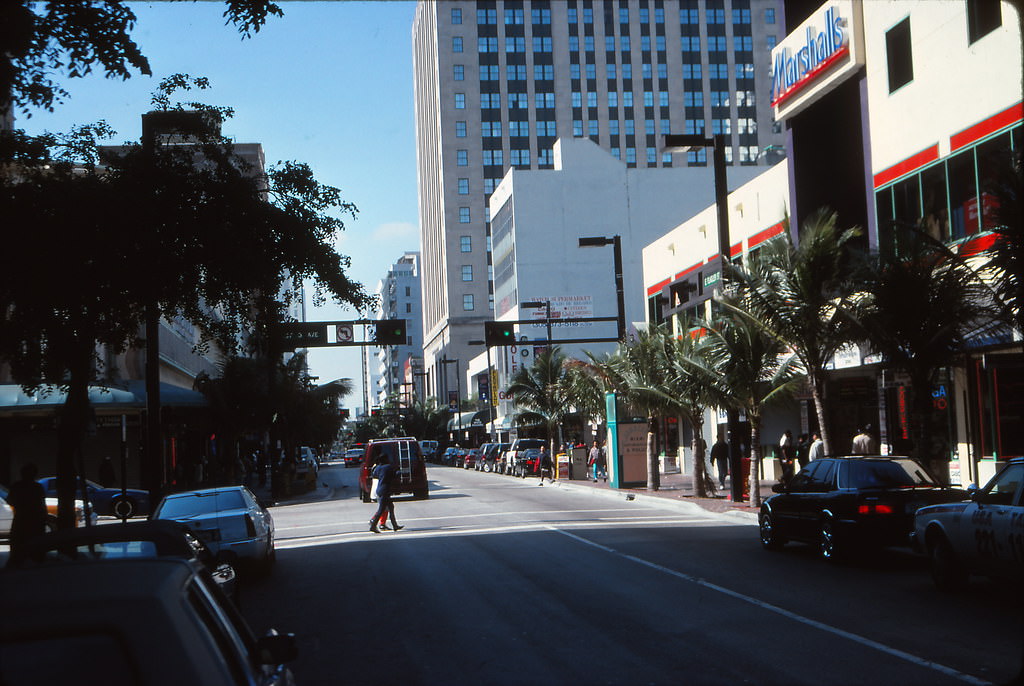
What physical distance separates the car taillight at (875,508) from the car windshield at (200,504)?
8982 mm

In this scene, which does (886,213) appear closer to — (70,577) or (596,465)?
(596,465)

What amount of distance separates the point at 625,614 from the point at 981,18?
56.0ft

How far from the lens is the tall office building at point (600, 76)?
4488 inches

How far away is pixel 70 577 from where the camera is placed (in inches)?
133

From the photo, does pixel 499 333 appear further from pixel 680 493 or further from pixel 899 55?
pixel 899 55

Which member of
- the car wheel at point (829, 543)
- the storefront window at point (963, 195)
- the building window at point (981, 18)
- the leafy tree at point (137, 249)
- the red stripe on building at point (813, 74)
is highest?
the red stripe on building at point (813, 74)

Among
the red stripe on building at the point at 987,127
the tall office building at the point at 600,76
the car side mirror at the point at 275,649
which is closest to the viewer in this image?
the car side mirror at the point at 275,649

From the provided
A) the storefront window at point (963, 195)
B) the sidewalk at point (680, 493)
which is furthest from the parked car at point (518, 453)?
the storefront window at point (963, 195)

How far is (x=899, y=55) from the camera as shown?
25.5 m

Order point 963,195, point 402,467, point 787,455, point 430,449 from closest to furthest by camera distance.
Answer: point 963,195, point 787,455, point 402,467, point 430,449

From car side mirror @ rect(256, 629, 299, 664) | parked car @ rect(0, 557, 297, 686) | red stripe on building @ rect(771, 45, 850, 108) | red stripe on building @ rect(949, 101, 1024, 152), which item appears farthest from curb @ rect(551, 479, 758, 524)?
parked car @ rect(0, 557, 297, 686)

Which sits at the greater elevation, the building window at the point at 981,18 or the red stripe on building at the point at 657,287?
the building window at the point at 981,18

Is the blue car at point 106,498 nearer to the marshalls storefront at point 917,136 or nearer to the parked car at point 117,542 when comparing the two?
the marshalls storefront at point 917,136

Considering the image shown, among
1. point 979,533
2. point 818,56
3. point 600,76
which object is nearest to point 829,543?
point 979,533
